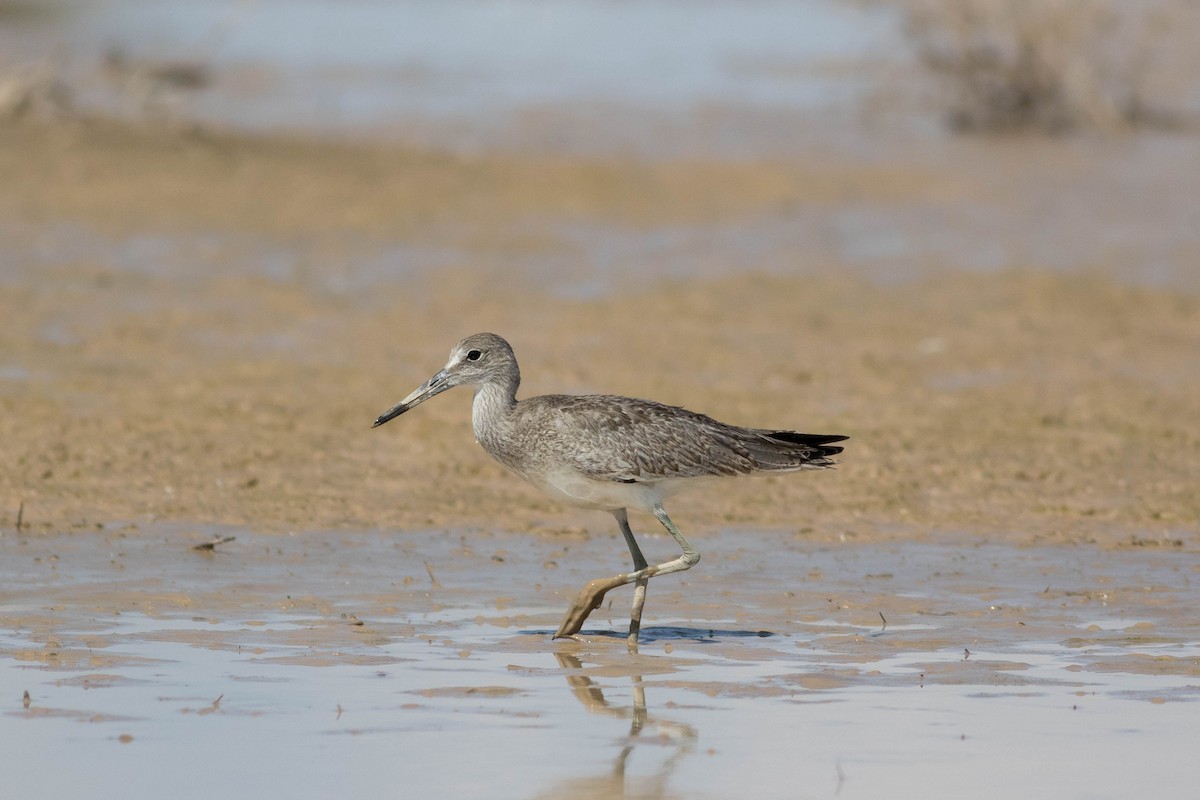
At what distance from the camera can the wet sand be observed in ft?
21.7

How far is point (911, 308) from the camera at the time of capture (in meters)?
16.4

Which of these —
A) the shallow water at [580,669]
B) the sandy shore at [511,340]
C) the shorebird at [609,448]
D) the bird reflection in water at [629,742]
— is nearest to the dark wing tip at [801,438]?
the shorebird at [609,448]

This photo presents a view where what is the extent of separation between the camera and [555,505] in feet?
35.1

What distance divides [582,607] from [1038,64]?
60.5 feet

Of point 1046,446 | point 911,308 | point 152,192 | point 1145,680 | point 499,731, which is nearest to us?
point 499,731

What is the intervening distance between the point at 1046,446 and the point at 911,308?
452 centimetres

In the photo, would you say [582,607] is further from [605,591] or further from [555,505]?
[555,505]

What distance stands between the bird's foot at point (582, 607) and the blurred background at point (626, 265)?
2486 millimetres

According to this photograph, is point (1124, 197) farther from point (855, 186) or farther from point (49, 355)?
point (49, 355)

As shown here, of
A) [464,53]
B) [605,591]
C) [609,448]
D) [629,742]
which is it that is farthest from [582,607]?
[464,53]

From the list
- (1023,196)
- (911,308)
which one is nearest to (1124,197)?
(1023,196)

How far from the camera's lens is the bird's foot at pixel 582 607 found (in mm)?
7898

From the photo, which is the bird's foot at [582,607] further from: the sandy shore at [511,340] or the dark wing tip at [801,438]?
the sandy shore at [511,340]

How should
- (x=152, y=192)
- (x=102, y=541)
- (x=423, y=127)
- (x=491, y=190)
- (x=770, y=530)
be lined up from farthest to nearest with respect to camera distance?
(x=423, y=127), (x=491, y=190), (x=152, y=192), (x=770, y=530), (x=102, y=541)
